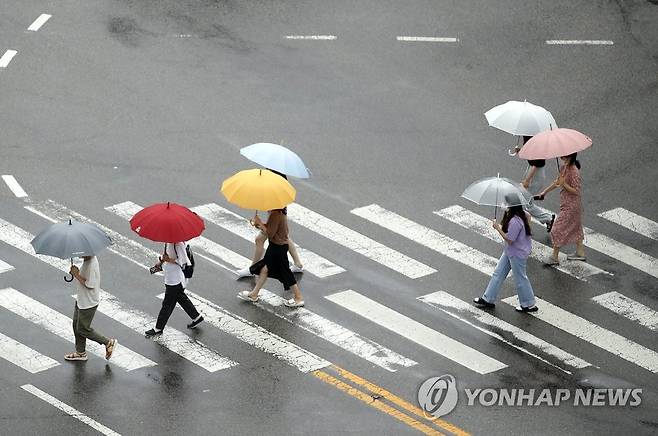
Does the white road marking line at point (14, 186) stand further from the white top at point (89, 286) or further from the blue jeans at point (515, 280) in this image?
the blue jeans at point (515, 280)

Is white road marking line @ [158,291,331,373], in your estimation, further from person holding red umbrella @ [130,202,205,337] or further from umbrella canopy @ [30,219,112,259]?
umbrella canopy @ [30,219,112,259]

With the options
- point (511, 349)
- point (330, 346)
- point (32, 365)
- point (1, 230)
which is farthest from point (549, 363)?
point (1, 230)

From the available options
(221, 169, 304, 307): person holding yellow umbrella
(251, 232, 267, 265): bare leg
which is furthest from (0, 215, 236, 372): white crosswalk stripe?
(251, 232, 267, 265): bare leg

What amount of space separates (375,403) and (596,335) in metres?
3.44

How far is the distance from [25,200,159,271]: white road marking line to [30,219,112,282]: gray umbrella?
2.75 metres

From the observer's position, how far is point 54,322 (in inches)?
794

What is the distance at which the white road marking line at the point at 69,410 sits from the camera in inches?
704

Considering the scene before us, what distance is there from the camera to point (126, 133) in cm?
2548

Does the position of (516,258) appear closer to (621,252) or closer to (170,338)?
(621,252)

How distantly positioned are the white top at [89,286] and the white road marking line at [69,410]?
3.87ft

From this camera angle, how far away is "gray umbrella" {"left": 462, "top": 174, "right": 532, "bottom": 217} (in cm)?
2088

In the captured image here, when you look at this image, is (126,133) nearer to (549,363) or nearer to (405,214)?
(405,214)

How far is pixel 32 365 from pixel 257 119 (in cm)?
806


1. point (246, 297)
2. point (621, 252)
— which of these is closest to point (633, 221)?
point (621, 252)
